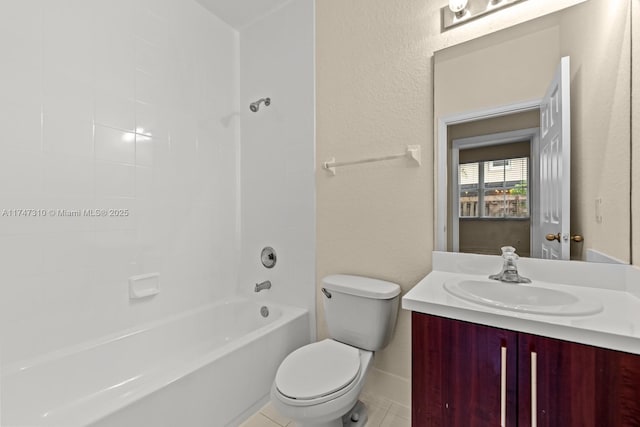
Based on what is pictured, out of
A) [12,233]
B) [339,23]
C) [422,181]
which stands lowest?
[12,233]

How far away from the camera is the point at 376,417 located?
150cm

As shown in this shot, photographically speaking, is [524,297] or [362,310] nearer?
[524,297]

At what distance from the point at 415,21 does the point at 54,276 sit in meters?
2.24

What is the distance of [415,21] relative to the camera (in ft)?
4.91

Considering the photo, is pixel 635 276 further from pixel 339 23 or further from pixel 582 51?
pixel 339 23

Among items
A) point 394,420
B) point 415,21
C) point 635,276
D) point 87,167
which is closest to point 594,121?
point 635,276

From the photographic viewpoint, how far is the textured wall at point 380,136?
1482 mm

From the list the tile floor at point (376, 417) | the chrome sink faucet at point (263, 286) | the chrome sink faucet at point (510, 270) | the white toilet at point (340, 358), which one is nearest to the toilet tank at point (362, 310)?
the white toilet at point (340, 358)

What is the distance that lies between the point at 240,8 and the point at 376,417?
2758mm

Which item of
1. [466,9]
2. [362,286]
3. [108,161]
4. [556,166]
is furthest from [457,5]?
[108,161]

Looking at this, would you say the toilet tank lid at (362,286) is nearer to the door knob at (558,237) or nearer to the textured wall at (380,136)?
the textured wall at (380,136)

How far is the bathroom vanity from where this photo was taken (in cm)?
69

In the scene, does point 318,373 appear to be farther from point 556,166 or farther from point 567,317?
point 556,166

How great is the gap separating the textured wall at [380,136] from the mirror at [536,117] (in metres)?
0.09
